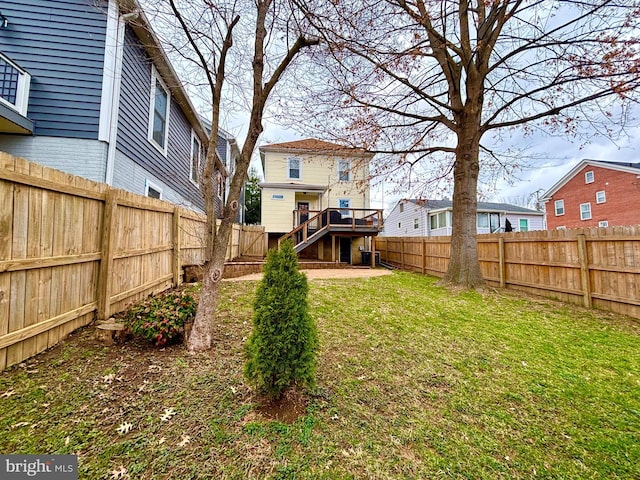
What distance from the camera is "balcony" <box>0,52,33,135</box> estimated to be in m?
5.12

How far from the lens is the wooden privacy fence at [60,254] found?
2328 mm

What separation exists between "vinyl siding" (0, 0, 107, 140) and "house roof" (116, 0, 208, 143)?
567 millimetres

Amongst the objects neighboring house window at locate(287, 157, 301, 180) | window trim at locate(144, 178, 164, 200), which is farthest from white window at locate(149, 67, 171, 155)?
neighboring house window at locate(287, 157, 301, 180)

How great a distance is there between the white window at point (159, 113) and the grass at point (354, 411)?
250 inches

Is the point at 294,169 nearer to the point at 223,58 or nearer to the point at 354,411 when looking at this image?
the point at 223,58

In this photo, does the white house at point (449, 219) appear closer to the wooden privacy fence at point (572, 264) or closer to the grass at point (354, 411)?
the wooden privacy fence at point (572, 264)

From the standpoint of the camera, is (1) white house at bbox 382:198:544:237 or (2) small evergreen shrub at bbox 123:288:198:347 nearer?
(2) small evergreen shrub at bbox 123:288:198:347

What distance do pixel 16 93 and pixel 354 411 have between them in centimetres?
800

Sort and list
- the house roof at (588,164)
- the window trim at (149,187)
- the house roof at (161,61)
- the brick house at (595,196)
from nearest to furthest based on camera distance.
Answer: the house roof at (161,61) < the window trim at (149,187) < the brick house at (595,196) < the house roof at (588,164)

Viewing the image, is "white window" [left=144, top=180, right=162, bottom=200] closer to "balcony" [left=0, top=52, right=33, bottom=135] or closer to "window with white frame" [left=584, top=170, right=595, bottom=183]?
"balcony" [left=0, top=52, right=33, bottom=135]

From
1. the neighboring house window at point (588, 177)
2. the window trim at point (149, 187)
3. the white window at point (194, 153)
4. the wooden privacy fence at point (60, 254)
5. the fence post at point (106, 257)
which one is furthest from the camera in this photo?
the neighboring house window at point (588, 177)

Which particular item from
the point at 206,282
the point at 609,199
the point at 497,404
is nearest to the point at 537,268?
the point at 497,404

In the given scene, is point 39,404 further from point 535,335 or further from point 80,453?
point 535,335

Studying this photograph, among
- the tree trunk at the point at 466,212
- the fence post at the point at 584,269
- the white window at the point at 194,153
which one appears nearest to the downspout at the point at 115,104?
the white window at the point at 194,153
